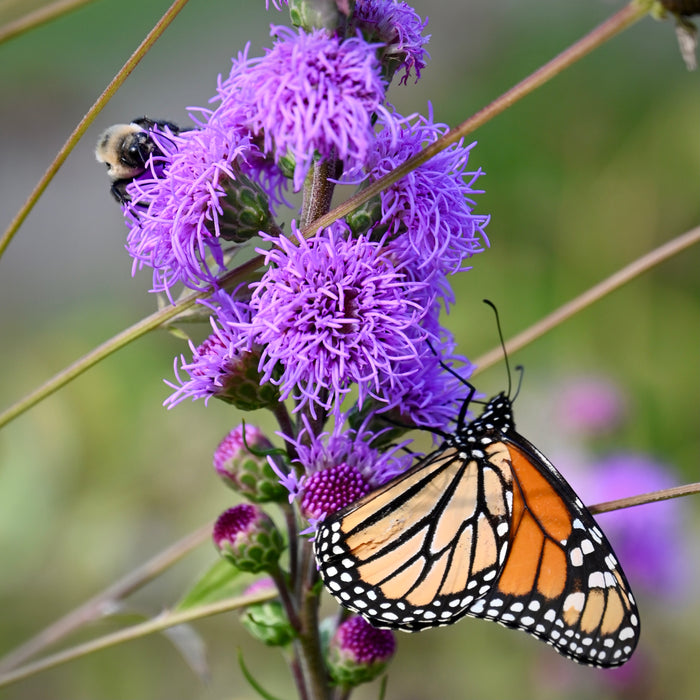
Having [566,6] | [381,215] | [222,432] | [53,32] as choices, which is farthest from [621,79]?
[53,32]

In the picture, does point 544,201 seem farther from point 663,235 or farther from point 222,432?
point 222,432

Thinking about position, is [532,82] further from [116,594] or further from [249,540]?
[116,594]

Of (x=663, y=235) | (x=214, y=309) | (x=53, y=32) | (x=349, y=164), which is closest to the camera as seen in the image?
(x=349, y=164)

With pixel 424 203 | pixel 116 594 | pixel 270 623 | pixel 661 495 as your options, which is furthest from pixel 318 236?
pixel 116 594

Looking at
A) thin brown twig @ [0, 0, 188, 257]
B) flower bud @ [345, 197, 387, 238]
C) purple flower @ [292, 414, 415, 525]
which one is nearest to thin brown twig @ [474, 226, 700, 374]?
purple flower @ [292, 414, 415, 525]

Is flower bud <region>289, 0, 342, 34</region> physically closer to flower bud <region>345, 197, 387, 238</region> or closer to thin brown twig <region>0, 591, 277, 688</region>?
flower bud <region>345, 197, 387, 238</region>
